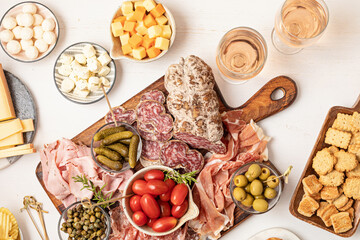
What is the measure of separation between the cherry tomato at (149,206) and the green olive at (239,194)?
0.43 m

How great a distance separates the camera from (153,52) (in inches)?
76.8

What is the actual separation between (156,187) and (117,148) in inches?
12.8

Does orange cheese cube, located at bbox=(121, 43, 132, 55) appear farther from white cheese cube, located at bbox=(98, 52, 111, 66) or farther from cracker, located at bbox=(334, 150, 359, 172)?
cracker, located at bbox=(334, 150, 359, 172)

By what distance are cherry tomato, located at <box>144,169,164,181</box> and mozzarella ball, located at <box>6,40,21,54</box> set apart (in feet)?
3.64

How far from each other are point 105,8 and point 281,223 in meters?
1.71

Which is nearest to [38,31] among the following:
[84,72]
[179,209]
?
[84,72]

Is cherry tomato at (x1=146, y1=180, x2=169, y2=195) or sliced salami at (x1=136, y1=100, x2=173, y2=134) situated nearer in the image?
cherry tomato at (x1=146, y1=180, x2=169, y2=195)

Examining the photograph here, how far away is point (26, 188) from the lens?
2174mm

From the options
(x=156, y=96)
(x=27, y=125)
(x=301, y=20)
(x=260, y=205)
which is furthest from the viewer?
(x=27, y=125)

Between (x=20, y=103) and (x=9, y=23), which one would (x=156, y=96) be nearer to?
(x=20, y=103)

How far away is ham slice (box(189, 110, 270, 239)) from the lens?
194cm

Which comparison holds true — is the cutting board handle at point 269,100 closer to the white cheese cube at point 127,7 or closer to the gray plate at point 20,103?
the white cheese cube at point 127,7

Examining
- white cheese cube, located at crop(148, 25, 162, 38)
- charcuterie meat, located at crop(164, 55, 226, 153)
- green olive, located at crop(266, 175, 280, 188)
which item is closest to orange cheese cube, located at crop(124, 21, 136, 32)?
white cheese cube, located at crop(148, 25, 162, 38)

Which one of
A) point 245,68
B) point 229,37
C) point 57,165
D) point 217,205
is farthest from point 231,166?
point 57,165
